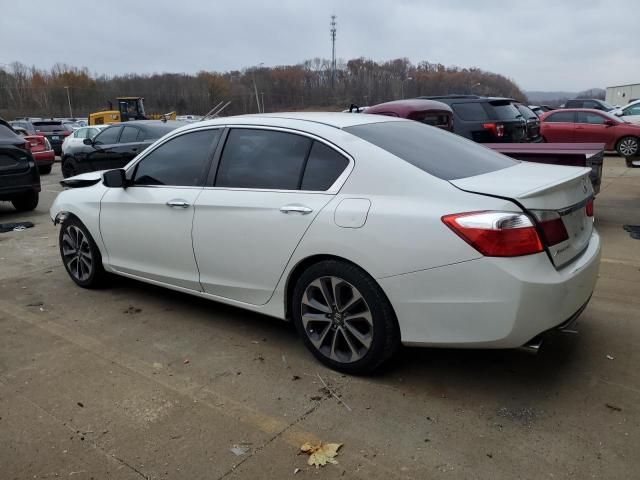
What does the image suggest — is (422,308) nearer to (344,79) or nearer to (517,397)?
(517,397)

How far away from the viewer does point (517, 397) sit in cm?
311

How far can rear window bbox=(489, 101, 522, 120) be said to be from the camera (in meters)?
10.8

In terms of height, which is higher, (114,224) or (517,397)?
(114,224)

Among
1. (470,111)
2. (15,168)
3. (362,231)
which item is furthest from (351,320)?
(470,111)

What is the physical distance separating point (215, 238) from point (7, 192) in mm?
6738

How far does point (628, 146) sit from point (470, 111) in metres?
6.92

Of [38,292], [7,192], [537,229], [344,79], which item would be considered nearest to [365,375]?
[537,229]

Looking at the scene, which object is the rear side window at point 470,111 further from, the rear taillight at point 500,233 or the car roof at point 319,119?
the rear taillight at point 500,233

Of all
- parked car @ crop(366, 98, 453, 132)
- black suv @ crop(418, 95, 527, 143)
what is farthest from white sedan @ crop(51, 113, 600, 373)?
black suv @ crop(418, 95, 527, 143)

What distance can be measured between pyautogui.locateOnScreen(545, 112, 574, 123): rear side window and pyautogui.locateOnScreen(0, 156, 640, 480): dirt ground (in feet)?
41.6

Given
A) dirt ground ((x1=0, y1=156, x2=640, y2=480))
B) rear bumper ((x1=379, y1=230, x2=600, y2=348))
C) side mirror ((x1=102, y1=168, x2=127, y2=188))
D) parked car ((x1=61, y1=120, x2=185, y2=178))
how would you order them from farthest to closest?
parked car ((x1=61, y1=120, x2=185, y2=178)) → side mirror ((x1=102, y1=168, x2=127, y2=188)) → rear bumper ((x1=379, y1=230, x2=600, y2=348)) → dirt ground ((x1=0, y1=156, x2=640, y2=480))

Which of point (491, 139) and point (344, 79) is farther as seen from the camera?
point (344, 79)

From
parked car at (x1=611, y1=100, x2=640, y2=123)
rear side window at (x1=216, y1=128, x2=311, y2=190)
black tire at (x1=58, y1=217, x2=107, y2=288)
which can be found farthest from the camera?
parked car at (x1=611, y1=100, x2=640, y2=123)

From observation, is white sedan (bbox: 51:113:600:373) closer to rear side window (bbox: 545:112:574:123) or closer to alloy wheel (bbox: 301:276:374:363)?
alloy wheel (bbox: 301:276:374:363)
